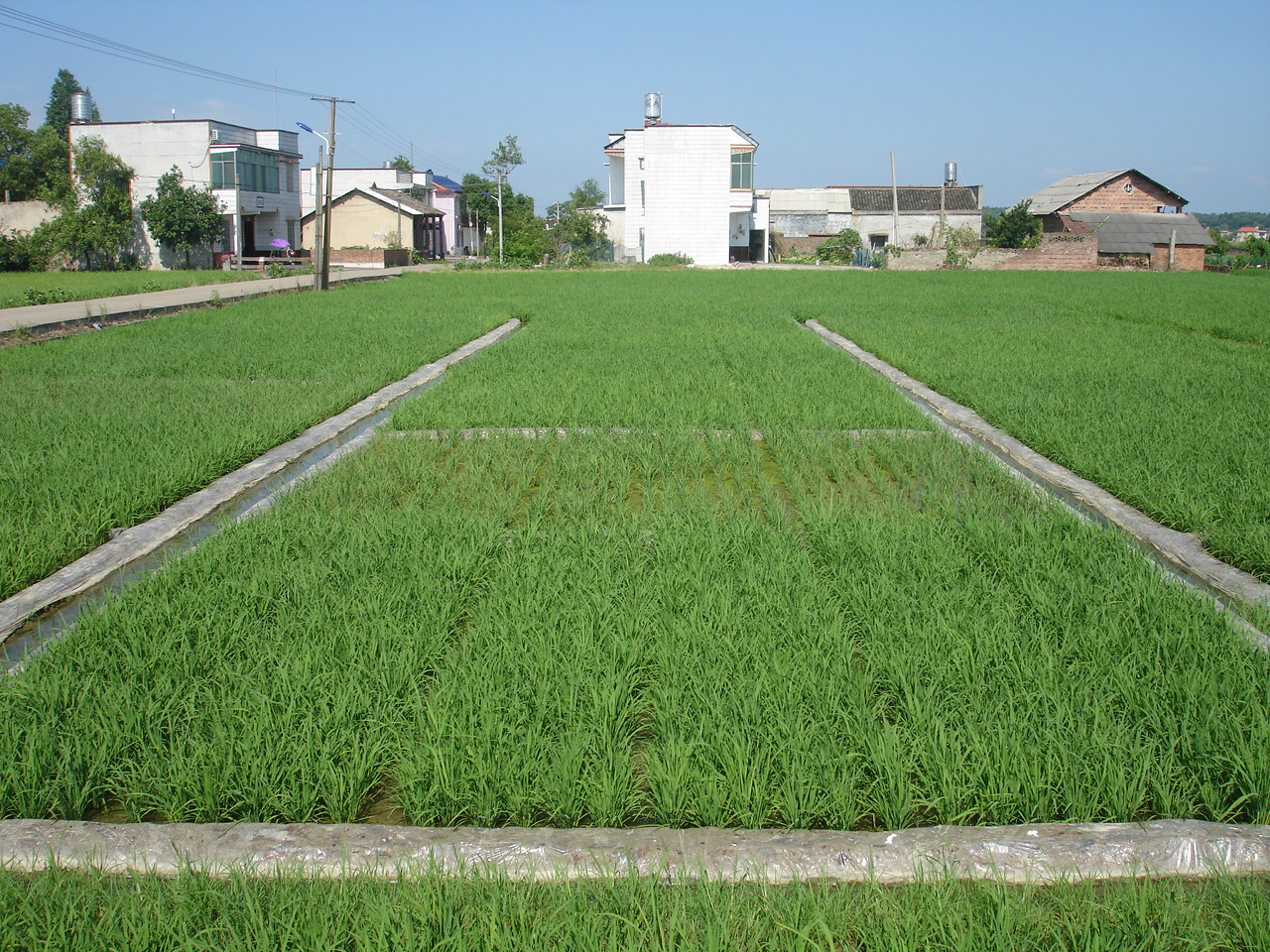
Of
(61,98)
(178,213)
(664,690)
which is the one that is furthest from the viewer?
(61,98)

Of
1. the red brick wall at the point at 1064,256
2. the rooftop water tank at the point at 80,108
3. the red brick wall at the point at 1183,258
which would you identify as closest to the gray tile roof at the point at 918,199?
the red brick wall at the point at 1183,258

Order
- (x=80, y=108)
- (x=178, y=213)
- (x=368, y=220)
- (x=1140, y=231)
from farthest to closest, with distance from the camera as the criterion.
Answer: (x=368, y=220) → (x=1140, y=231) → (x=80, y=108) → (x=178, y=213)

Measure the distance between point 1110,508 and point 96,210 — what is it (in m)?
36.6

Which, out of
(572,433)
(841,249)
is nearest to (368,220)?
(841,249)

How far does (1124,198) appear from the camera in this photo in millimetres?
46062

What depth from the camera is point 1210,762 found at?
2.31 metres

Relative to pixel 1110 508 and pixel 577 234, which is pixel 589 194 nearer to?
pixel 577 234

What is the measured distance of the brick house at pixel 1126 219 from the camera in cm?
3778

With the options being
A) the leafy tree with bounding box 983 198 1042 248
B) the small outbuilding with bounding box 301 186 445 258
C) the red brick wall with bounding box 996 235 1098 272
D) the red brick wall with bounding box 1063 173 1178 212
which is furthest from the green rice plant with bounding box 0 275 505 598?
the red brick wall with bounding box 1063 173 1178 212

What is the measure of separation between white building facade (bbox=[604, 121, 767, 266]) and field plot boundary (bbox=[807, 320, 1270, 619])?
3361 cm

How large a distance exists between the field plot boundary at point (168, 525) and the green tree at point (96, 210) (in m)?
31.0

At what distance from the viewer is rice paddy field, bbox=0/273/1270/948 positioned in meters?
1.89

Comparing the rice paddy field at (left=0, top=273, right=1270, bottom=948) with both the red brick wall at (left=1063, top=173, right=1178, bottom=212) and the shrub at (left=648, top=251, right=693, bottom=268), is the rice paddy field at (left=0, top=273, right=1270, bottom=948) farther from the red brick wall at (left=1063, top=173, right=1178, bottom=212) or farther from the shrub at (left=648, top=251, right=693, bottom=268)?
the red brick wall at (left=1063, top=173, right=1178, bottom=212)

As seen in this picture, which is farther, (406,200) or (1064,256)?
(406,200)
